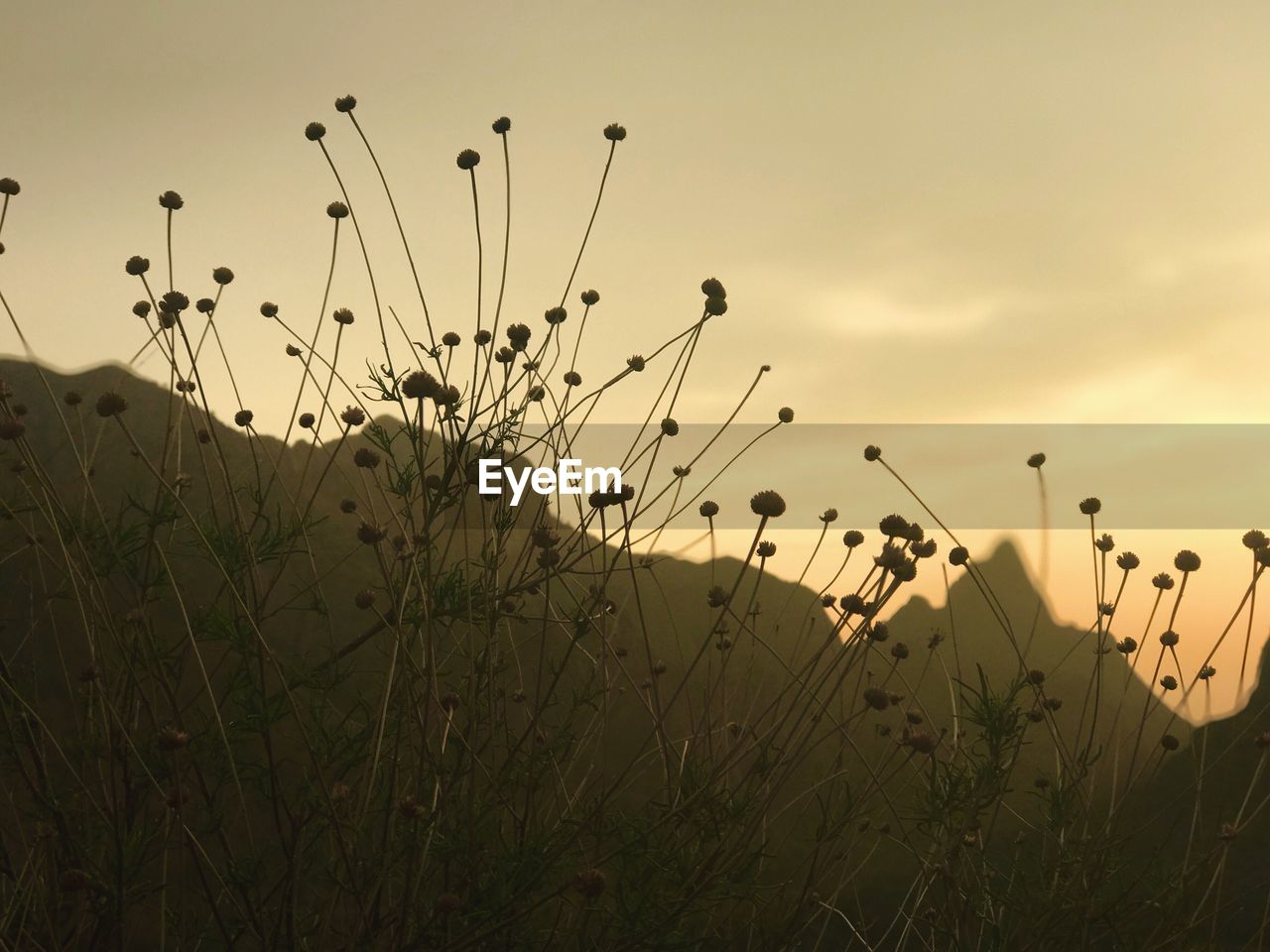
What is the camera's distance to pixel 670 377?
292 cm

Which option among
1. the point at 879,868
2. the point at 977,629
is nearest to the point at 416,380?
the point at 879,868

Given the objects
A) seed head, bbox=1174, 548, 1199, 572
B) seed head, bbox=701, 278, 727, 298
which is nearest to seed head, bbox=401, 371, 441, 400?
seed head, bbox=701, 278, 727, 298

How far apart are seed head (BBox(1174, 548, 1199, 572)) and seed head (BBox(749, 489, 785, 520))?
158 cm

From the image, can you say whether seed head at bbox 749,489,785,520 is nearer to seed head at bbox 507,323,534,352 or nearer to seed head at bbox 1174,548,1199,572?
seed head at bbox 507,323,534,352

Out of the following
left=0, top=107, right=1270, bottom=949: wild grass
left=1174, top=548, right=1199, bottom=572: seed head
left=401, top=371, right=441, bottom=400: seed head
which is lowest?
left=0, top=107, right=1270, bottom=949: wild grass

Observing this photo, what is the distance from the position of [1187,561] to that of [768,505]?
5.46 feet

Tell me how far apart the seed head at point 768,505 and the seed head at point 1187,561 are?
5.19 feet

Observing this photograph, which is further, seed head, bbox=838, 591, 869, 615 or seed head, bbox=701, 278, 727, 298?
seed head, bbox=701, 278, 727, 298

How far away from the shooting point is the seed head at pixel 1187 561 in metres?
3.16

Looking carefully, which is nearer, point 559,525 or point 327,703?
point 327,703

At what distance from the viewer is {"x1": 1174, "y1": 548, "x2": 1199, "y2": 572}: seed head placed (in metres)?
3.16

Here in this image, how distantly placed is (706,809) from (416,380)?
1117 mm

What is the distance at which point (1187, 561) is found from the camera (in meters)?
3.17

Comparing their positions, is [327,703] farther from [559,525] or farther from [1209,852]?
[1209,852]
